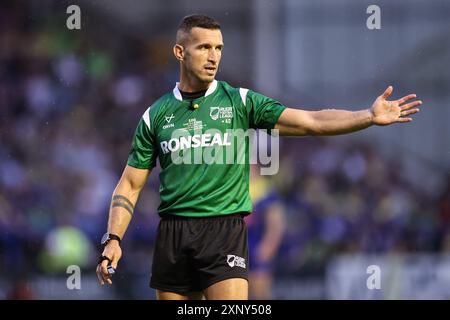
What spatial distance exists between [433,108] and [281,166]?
371cm

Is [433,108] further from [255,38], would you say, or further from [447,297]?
[447,297]

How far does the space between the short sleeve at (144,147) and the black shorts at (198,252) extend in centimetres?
43

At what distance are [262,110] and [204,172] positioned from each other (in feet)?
1.77

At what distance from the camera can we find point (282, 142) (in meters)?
16.3

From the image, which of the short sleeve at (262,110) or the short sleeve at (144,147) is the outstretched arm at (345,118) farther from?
the short sleeve at (144,147)

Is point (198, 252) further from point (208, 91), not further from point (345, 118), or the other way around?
point (345, 118)

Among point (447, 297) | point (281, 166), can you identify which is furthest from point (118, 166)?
point (447, 297)

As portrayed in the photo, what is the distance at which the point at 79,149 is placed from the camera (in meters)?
15.4

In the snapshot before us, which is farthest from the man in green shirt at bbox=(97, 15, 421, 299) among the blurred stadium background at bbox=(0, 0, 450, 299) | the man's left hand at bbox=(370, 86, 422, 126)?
the blurred stadium background at bbox=(0, 0, 450, 299)

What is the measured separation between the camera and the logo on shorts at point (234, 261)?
248 inches

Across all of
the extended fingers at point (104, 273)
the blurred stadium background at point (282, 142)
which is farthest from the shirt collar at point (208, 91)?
the blurred stadium background at point (282, 142)

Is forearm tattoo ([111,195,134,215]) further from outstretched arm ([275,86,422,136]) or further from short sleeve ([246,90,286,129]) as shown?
outstretched arm ([275,86,422,136])

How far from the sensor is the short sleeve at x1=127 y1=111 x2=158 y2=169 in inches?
262

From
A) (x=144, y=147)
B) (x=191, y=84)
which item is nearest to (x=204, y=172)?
(x=144, y=147)
